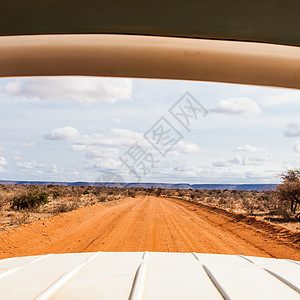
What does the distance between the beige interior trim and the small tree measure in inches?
653

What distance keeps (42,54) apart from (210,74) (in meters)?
0.82

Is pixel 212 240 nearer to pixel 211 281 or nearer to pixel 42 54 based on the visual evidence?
pixel 211 281

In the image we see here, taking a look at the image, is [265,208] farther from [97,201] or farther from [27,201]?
[27,201]

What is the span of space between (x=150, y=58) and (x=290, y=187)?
17.1 meters

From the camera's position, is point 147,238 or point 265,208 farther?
point 265,208

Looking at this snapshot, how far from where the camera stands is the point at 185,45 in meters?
1.38

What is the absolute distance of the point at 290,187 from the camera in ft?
54.3

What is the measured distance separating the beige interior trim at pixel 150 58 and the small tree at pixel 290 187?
54.4ft

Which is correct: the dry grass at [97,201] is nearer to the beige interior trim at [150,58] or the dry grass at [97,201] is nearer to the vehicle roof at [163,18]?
the beige interior trim at [150,58]

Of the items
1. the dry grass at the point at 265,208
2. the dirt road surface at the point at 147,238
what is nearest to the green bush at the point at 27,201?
the dirt road surface at the point at 147,238

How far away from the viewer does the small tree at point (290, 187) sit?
16406 mm

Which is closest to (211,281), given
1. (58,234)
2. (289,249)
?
(289,249)

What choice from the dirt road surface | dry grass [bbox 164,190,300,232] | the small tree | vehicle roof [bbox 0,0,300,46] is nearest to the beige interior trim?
vehicle roof [bbox 0,0,300,46]

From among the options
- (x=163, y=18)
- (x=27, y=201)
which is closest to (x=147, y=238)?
(x=163, y=18)
